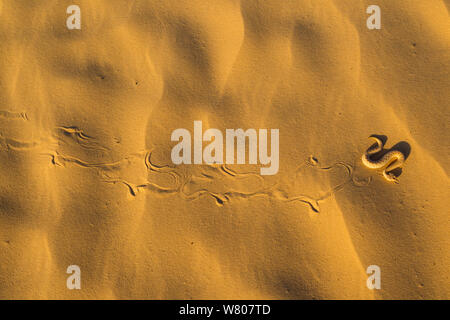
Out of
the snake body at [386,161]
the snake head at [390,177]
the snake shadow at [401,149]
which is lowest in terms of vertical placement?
the snake head at [390,177]

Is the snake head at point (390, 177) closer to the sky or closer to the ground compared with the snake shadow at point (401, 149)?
closer to the ground

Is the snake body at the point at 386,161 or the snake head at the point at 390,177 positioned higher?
the snake body at the point at 386,161

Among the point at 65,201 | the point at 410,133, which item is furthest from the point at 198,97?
the point at 410,133

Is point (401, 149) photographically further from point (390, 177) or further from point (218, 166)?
point (218, 166)

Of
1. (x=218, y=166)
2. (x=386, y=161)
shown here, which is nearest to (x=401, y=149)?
(x=386, y=161)

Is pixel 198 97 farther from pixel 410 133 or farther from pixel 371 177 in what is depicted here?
pixel 410 133
